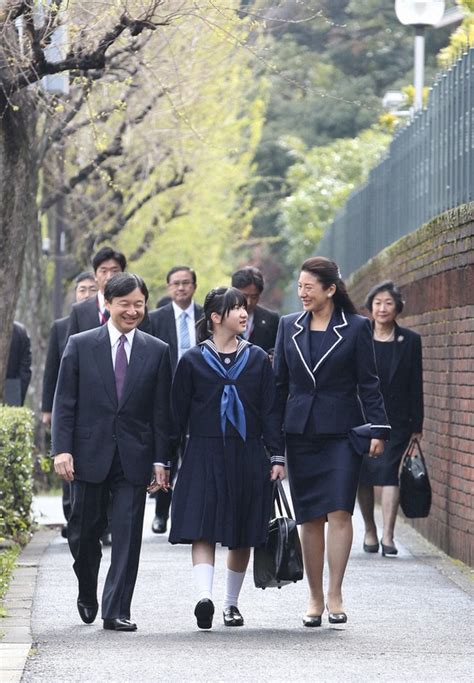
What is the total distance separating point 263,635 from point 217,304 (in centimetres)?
163

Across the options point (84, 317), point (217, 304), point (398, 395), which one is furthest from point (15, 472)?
point (217, 304)

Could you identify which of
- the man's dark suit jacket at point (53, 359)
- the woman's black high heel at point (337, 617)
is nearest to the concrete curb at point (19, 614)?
the man's dark suit jacket at point (53, 359)

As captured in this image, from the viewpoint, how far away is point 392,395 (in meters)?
12.2

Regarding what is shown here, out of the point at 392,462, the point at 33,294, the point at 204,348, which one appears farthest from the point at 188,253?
the point at 204,348

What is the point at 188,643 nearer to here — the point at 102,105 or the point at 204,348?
the point at 204,348

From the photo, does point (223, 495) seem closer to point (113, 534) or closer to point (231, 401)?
point (231, 401)

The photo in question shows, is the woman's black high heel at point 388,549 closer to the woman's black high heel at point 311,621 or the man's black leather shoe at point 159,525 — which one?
the man's black leather shoe at point 159,525

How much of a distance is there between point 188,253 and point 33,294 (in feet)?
37.3

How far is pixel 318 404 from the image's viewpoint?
8.64 m

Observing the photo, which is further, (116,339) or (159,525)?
(159,525)

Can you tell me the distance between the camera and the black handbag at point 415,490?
465 inches

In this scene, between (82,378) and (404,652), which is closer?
(404,652)

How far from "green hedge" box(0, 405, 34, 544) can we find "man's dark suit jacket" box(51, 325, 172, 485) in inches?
106

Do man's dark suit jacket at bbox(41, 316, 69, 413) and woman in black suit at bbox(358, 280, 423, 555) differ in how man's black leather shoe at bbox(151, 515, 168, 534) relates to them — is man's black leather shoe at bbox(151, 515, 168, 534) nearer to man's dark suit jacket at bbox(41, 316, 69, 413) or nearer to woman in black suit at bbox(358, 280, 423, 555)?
man's dark suit jacket at bbox(41, 316, 69, 413)
